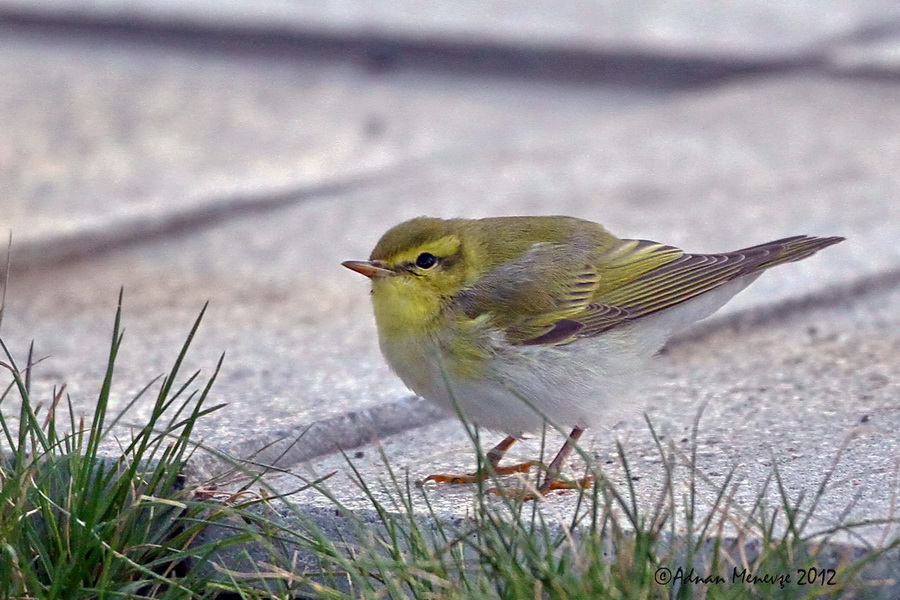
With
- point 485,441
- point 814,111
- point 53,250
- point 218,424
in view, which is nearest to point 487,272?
point 485,441

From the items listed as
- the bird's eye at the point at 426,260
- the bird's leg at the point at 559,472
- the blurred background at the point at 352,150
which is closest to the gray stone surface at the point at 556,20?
the blurred background at the point at 352,150

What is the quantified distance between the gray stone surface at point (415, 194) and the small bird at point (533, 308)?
230 mm

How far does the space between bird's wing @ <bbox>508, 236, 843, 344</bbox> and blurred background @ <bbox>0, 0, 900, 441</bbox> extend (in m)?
0.85

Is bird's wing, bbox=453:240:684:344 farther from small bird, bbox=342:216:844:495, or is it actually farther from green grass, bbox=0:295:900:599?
green grass, bbox=0:295:900:599

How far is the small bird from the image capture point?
3.68 meters

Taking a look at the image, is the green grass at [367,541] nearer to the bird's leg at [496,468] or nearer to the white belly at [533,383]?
the bird's leg at [496,468]

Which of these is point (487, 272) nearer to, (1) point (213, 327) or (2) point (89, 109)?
(1) point (213, 327)

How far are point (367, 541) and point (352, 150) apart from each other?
4.75 metres

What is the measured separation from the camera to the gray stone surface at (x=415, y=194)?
4105mm

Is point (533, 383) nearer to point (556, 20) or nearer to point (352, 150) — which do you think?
point (352, 150)

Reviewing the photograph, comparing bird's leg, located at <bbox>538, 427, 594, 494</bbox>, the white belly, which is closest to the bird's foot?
bird's leg, located at <bbox>538, 427, 594, 494</bbox>

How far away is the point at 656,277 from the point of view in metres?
4.16

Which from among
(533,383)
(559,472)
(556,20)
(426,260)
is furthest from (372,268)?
(556,20)

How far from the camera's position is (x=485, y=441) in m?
4.35
